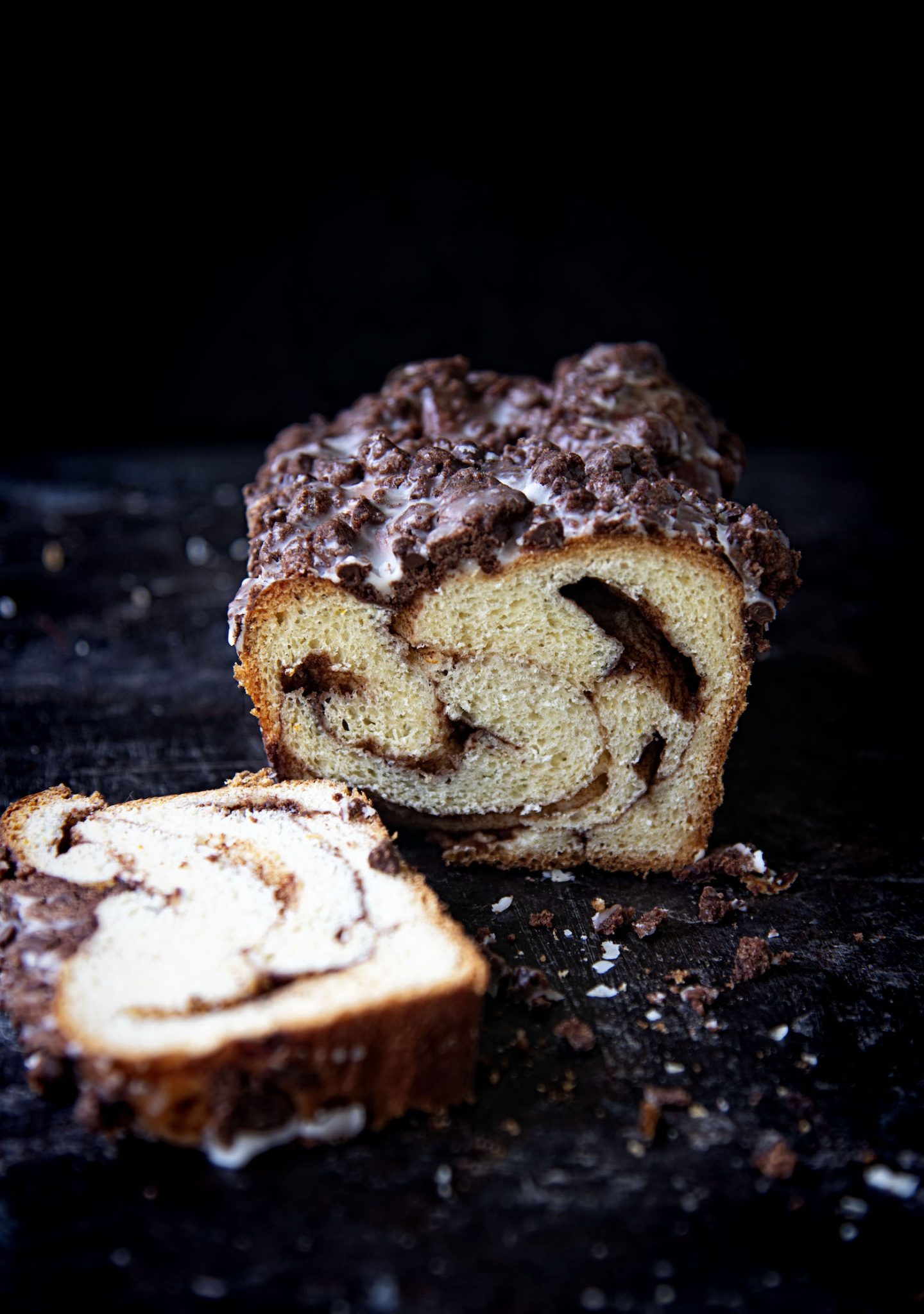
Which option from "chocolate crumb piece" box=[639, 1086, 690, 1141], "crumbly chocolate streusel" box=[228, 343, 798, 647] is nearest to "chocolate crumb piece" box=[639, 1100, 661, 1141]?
"chocolate crumb piece" box=[639, 1086, 690, 1141]

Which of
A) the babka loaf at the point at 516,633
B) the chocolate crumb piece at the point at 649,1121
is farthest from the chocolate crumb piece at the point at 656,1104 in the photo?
the babka loaf at the point at 516,633

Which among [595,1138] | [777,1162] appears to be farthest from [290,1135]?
[777,1162]

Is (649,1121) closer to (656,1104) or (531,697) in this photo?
(656,1104)

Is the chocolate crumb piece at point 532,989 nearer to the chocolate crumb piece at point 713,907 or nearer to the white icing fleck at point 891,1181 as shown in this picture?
the chocolate crumb piece at point 713,907

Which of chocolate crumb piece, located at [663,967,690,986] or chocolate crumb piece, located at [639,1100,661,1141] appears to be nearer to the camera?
chocolate crumb piece, located at [639,1100,661,1141]

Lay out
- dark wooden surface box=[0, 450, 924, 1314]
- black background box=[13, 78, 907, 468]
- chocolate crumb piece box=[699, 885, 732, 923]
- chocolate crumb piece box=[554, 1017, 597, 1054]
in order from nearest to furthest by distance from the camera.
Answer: dark wooden surface box=[0, 450, 924, 1314]
chocolate crumb piece box=[554, 1017, 597, 1054]
chocolate crumb piece box=[699, 885, 732, 923]
black background box=[13, 78, 907, 468]

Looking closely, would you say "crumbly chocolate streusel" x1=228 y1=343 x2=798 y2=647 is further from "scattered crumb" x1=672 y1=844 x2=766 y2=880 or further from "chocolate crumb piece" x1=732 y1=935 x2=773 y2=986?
"chocolate crumb piece" x1=732 y1=935 x2=773 y2=986

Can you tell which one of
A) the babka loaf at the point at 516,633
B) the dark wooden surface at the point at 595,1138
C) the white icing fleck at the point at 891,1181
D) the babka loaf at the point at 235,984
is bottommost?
the dark wooden surface at the point at 595,1138
